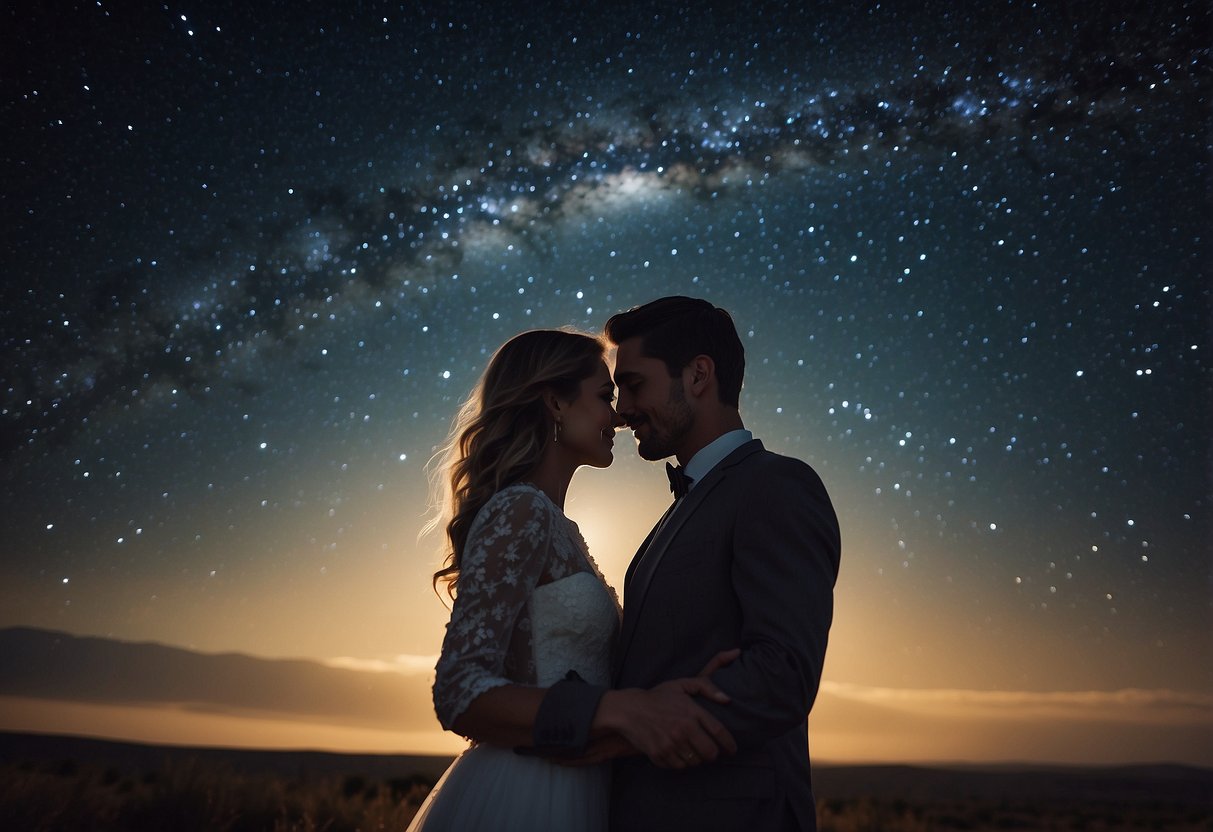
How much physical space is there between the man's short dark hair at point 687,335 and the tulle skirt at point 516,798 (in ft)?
4.95

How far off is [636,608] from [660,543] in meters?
0.25

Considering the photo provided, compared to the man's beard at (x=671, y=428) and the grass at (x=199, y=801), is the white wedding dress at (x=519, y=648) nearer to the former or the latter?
the man's beard at (x=671, y=428)

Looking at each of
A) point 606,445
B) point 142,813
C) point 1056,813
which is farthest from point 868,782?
point 606,445

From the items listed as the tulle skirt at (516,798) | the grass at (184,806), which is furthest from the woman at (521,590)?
the grass at (184,806)

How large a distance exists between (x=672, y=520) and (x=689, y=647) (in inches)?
19.6

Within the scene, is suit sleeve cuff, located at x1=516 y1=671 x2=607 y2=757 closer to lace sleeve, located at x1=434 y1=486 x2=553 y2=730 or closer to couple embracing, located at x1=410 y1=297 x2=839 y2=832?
couple embracing, located at x1=410 y1=297 x2=839 y2=832

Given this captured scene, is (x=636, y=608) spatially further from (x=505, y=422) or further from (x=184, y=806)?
(x=184, y=806)

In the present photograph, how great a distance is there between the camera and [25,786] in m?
8.67

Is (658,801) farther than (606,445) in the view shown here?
No

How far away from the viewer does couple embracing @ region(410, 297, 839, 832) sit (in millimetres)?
2574

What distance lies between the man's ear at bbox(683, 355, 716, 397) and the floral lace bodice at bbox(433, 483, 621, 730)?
719 millimetres

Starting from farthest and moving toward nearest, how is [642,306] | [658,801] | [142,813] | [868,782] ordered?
[868,782] → [142,813] → [642,306] → [658,801]

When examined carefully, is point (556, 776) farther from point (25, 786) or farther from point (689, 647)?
point (25, 786)

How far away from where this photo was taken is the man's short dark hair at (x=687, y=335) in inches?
139
